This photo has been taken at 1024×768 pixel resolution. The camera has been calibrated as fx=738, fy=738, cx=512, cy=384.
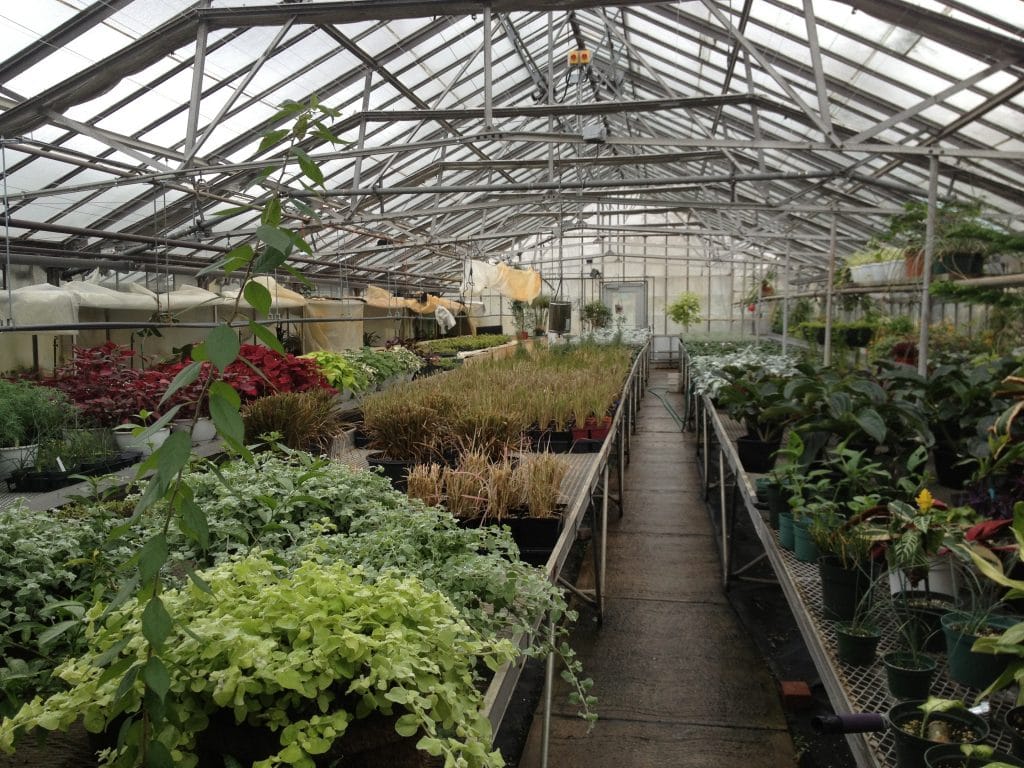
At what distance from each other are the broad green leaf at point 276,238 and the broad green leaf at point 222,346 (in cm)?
11

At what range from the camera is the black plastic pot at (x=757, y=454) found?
3.81 metres

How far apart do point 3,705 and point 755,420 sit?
3541 mm

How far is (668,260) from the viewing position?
2158cm

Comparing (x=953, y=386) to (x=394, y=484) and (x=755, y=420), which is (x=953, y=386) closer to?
(x=755, y=420)

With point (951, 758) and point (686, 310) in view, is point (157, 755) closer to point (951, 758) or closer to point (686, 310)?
point (951, 758)

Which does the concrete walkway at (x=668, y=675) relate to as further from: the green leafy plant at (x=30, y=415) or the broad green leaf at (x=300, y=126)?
the green leafy plant at (x=30, y=415)

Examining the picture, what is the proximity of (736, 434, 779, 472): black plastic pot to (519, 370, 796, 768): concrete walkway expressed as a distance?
0.83 meters

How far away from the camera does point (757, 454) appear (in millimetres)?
3832

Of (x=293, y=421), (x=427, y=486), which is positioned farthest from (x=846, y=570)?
(x=293, y=421)

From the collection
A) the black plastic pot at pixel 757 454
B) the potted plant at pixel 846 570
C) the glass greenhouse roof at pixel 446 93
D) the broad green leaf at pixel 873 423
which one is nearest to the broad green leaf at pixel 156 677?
the potted plant at pixel 846 570

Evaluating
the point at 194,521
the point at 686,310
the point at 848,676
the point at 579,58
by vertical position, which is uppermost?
the point at 579,58

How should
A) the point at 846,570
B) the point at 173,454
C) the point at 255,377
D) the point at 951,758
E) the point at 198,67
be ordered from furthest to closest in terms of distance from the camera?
the point at 198,67 → the point at 255,377 → the point at 846,570 → the point at 951,758 → the point at 173,454

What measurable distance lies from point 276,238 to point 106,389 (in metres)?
3.44

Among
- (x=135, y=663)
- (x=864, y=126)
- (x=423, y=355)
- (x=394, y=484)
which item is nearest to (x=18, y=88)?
(x=394, y=484)
